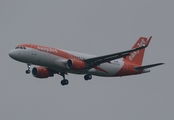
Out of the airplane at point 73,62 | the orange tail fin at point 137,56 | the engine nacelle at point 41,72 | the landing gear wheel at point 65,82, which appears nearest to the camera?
the airplane at point 73,62

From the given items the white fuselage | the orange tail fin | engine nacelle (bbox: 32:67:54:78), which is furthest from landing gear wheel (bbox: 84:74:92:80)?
the orange tail fin

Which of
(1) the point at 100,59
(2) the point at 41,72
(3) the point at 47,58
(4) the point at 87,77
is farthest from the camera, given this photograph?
(2) the point at 41,72

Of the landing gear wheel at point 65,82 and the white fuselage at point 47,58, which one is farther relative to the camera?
the landing gear wheel at point 65,82

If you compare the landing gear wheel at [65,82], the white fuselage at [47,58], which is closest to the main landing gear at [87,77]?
the white fuselage at [47,58]

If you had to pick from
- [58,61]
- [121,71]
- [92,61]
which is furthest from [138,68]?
[58,61]

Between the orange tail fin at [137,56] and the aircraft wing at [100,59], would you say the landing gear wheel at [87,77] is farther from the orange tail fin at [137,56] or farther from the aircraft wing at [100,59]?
the orange tail fin at [137,56]

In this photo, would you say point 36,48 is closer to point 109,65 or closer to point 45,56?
point 45,56

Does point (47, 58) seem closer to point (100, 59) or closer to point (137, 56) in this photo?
point (100, 59)

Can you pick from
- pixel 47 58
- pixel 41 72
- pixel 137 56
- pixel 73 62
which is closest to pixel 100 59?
pixel 73 62

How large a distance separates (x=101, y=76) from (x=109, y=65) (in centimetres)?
196

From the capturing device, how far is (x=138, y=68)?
8144 cm

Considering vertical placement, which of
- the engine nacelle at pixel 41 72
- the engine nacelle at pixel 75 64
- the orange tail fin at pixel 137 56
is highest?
the orange tail fin at pixel 137 56

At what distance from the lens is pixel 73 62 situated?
2862 inches

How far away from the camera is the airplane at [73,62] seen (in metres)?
71.3
